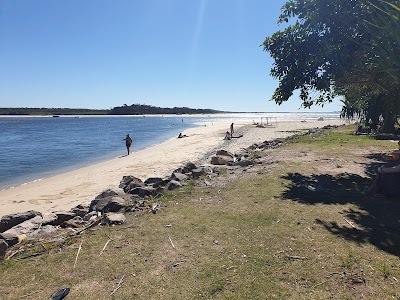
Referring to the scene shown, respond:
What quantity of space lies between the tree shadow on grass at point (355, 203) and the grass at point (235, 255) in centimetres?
3

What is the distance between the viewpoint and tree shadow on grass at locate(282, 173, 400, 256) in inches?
238

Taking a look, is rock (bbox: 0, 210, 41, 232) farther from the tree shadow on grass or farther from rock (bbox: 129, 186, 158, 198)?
the tree shadow on grass

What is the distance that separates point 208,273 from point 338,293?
1.83 m

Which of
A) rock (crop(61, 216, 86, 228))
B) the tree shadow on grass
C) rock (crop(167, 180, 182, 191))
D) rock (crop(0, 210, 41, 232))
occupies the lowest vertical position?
rock (crop(0, 210, 41, 232))

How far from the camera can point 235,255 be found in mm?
5438

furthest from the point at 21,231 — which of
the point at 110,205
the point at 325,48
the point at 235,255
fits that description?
the point at 325,48

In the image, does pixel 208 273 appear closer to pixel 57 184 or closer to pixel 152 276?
pixel 152 276

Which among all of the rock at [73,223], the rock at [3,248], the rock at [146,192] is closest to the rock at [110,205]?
the rock at [73,223]

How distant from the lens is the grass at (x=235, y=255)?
4.46 m

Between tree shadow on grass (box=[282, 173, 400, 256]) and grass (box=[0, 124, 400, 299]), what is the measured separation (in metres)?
0.03

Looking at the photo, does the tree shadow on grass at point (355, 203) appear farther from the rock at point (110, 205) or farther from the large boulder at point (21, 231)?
the large boulder at point (21, 231)

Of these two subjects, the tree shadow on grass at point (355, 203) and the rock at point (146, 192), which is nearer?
the tree shadow on grass at point (355, 203)

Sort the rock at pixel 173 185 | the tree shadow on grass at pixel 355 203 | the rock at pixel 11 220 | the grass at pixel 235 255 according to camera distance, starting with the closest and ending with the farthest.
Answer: the grass at pixel 235 255, the tree shadow on grass at pixel 355 203, the rock at pixel 11 220, the rock at pixel 173 185

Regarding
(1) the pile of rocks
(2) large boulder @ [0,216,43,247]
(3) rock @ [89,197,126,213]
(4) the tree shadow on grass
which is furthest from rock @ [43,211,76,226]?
(4) the tree shadow on grass
